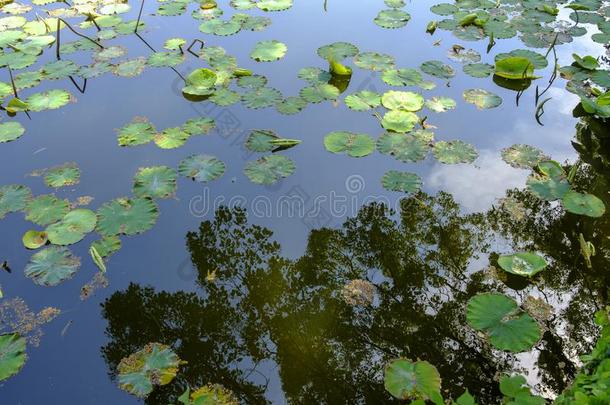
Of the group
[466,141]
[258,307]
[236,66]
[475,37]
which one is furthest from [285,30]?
[258,307]

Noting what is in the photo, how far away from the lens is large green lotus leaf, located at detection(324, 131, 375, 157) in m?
4.22

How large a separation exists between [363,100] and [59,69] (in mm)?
3271

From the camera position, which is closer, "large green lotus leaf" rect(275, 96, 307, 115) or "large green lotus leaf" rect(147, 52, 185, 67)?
"large green lotus leaf" rect(275, 96, 307, 115)

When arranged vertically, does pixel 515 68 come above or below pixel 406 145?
above

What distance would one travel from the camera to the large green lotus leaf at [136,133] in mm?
4309

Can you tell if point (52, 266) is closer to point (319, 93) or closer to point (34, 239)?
point (34, 239)

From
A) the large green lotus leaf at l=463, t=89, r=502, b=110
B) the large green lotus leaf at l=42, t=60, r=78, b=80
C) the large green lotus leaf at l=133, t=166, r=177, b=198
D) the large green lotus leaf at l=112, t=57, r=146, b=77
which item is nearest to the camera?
the large green lotus leaf at l=133, t=166, r=177, b=198

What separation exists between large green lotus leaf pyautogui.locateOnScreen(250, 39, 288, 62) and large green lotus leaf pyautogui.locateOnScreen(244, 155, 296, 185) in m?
1.76

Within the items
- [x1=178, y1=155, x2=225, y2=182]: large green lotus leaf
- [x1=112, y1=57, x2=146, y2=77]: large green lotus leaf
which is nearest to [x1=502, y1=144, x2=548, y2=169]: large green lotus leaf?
[x1=178, y1=155, x2=225, y2=182]: large green lotus leaf

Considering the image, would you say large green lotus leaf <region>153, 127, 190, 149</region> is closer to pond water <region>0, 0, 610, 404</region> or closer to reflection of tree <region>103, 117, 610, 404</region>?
pond water <region>0, 0, 610, 404</region>

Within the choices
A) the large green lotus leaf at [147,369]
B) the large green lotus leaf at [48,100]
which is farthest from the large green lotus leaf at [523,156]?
the large green lotus leaf at [48,100]

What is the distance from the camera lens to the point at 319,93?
16.0 ft

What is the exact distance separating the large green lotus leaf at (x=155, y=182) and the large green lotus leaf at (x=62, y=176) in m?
0.51

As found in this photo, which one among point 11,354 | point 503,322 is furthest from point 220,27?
point 503,322
